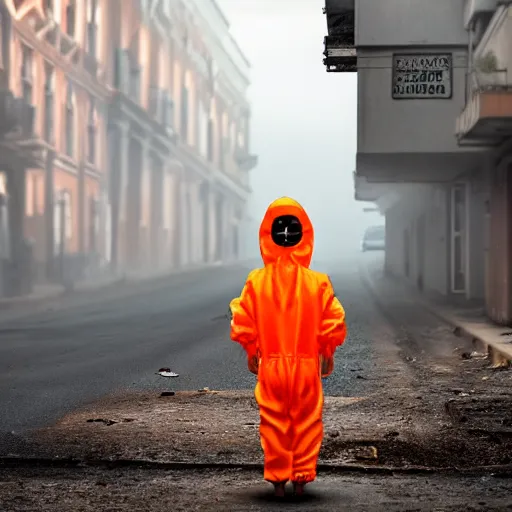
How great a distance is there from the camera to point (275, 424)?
536 cm

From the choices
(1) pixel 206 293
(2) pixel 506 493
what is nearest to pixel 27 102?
(1) pixel 206 293

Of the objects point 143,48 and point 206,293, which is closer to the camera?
point 206,293

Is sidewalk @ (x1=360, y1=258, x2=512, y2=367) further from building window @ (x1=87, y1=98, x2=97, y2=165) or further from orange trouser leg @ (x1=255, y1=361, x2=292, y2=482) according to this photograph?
building window @ (x1=87, y1=98, x2=97, y2=165)

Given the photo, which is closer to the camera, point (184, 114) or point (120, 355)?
point (120, 355)

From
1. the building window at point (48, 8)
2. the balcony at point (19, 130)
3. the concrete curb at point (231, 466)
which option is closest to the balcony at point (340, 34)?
the balcony at point (19, 130)

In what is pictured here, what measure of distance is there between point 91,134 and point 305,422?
119 ft

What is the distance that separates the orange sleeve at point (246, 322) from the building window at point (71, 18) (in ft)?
108

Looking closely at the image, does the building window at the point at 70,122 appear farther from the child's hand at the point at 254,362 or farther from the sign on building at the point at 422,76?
the child's hand at the point at 254,362

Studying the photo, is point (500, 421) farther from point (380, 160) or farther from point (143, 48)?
point (143, 48)

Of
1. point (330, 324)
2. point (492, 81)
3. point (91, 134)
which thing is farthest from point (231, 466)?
point (91, 134)

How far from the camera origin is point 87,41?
39438 mm

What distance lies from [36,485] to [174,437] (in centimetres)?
174

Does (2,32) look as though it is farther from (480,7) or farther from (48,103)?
(480,7)

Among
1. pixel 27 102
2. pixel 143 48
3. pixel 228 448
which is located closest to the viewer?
pixel 228 448
